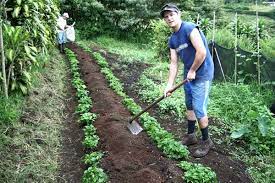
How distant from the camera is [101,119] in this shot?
6387 millimetres

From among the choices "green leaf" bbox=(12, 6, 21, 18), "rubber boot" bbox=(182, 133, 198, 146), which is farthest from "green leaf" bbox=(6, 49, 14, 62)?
"rubber boot" bbox=(182, 133, 198, 146)

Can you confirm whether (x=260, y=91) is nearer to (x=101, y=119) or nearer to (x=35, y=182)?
(x=101, y=119)

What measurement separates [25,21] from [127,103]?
2.69m

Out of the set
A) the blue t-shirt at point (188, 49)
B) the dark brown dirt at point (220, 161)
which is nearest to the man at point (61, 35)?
the dark brown dirt at point (220, 161)

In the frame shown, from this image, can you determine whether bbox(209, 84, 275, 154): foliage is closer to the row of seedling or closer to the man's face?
the row of seedling

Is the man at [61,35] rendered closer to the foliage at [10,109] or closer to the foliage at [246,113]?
the foliage at [246,113]

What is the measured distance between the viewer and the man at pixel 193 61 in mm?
4590

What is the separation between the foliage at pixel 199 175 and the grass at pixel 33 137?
1704 mm

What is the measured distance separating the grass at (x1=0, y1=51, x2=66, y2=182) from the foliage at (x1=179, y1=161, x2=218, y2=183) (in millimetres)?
1704

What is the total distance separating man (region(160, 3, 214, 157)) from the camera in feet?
15.1

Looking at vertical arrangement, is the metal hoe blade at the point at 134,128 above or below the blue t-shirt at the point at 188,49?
below

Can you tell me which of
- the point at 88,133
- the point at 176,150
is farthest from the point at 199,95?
the point at 88,133

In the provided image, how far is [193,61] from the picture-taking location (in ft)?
15.9

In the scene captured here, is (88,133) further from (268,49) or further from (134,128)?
(268,49)
